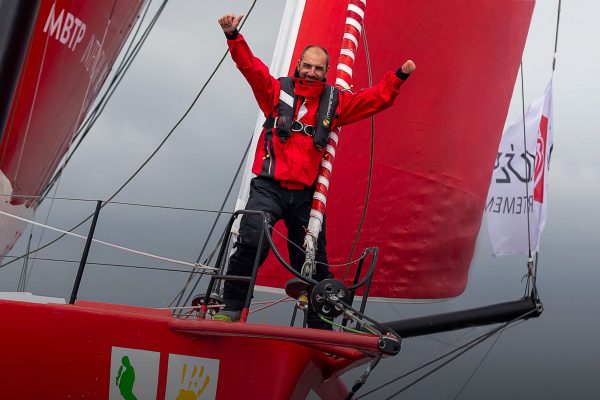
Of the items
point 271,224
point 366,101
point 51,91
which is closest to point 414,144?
point 366,101

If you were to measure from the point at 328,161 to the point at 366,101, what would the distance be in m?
0.41

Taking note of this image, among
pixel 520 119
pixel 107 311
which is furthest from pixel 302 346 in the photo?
pixel 520 119

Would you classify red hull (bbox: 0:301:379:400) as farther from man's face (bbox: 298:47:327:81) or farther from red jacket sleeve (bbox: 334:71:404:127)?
man's face (bbox: 298:47:327:81)

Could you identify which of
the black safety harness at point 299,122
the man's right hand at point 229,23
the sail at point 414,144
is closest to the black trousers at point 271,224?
the black safety harness at point 299,122

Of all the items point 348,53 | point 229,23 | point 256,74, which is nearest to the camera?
point 229,23

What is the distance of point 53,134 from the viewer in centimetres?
760

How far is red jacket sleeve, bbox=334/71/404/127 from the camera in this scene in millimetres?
5496

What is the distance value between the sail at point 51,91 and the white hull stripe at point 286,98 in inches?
82.8

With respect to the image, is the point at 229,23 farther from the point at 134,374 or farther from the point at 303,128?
the point at 134,374

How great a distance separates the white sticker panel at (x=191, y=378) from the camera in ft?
15.8

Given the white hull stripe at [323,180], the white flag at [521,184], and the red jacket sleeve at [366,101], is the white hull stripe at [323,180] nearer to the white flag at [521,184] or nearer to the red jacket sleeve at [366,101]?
the red jacket sleeve at [366,101]

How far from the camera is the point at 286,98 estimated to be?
5.43 m

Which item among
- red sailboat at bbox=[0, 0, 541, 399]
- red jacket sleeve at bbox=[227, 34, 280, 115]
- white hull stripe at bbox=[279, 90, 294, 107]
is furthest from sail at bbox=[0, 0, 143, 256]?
white hull stripe at bbox=[279, 90, 294, 107]

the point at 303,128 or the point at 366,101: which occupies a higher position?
the point at 366,101
